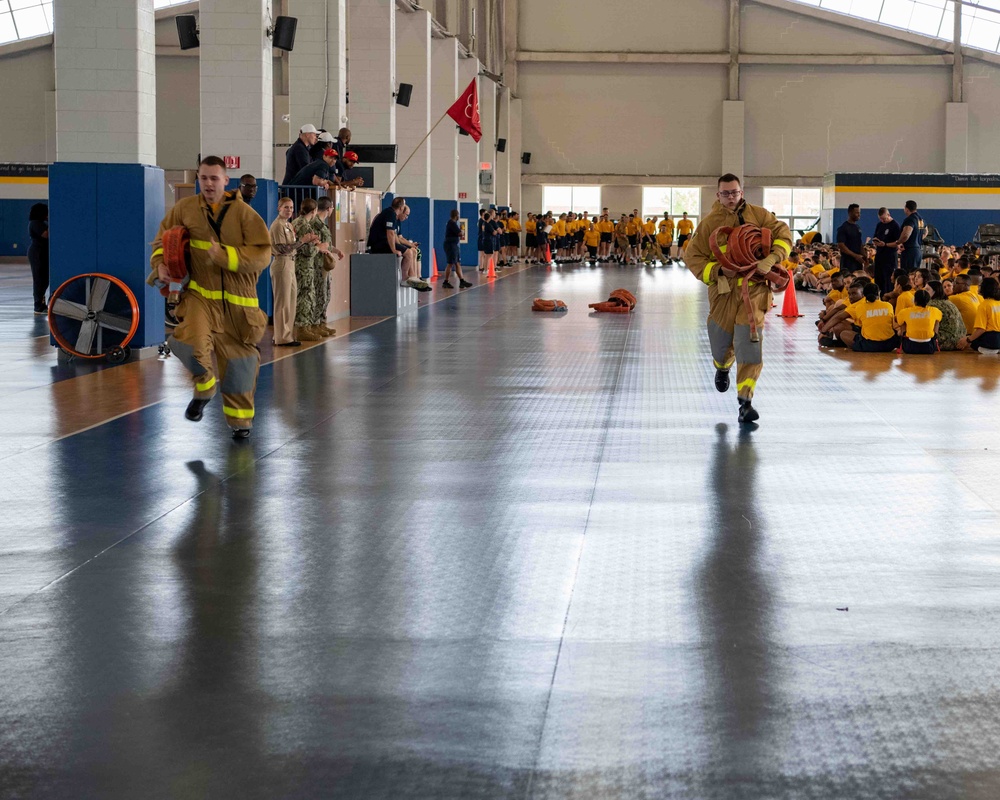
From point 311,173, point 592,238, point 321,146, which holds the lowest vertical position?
point 592,238

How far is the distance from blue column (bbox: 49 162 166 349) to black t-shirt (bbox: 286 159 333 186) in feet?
14.5

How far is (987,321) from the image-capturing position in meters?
16.2

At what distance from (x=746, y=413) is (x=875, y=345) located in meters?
6.37

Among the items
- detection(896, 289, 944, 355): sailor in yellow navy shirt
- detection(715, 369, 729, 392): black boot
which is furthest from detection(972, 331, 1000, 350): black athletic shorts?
detection(715, 369, 729, 392): black boot

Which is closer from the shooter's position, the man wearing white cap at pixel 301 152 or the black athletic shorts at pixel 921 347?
the black athletic shorts at pixel 921 347

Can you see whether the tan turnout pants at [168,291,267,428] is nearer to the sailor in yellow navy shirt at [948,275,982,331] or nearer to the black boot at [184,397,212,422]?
the black boot at [184,397,212,422]

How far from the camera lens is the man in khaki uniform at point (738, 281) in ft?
35.1

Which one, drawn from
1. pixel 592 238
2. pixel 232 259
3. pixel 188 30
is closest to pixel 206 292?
pixel 232 259

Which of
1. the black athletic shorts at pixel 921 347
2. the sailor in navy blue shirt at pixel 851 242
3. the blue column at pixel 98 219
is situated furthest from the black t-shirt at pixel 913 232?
the blue column at pixel 98 219

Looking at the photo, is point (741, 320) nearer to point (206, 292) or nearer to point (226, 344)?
point (226, 344)

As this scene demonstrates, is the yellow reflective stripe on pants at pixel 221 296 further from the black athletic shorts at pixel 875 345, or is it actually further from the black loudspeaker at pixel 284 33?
the black loudspeaker at pixel 284 33

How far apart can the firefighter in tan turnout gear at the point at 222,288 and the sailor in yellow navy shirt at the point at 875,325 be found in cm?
921

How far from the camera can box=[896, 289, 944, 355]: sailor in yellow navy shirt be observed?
15758mm

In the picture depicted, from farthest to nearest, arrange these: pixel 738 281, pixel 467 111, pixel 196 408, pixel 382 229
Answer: pixel 467 111 → pixel 382 229 → pixel 738 281 → pixel 196 408
